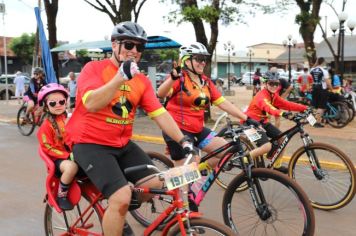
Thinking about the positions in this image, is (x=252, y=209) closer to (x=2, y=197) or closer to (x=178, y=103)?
(x=178, y=103)

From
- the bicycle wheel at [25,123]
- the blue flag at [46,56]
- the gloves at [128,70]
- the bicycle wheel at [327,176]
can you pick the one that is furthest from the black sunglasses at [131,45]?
the bicycle wheel at [25,123]

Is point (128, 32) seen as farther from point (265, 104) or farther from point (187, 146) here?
point (265, 104)

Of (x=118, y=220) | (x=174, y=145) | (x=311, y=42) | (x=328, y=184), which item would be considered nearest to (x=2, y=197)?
(x=174, y=145)

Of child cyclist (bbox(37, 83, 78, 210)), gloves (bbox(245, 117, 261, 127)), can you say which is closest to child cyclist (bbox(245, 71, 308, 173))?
gloves (bbox(245, 117, 261, 127))

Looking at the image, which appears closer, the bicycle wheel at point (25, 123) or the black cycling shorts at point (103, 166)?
the black cycling shorts at point (103, 166)

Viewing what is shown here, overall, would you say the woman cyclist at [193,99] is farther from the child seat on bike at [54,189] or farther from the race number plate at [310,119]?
the child seat on bike at [54,189]

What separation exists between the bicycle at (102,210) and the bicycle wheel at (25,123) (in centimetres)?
830

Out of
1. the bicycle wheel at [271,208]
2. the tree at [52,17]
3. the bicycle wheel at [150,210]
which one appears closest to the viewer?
the bicycle wheel at [271,208]

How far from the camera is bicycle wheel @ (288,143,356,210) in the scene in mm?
5246

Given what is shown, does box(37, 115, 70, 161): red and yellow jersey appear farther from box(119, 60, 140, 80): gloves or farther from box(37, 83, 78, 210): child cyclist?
box(119, 60, 140, 80): gloves

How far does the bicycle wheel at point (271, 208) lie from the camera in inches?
150

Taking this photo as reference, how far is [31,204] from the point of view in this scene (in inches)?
229

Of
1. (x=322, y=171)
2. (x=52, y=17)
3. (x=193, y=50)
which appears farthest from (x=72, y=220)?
(x=52, y=17)

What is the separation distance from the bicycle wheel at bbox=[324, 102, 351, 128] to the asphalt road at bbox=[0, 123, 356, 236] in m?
3.31
